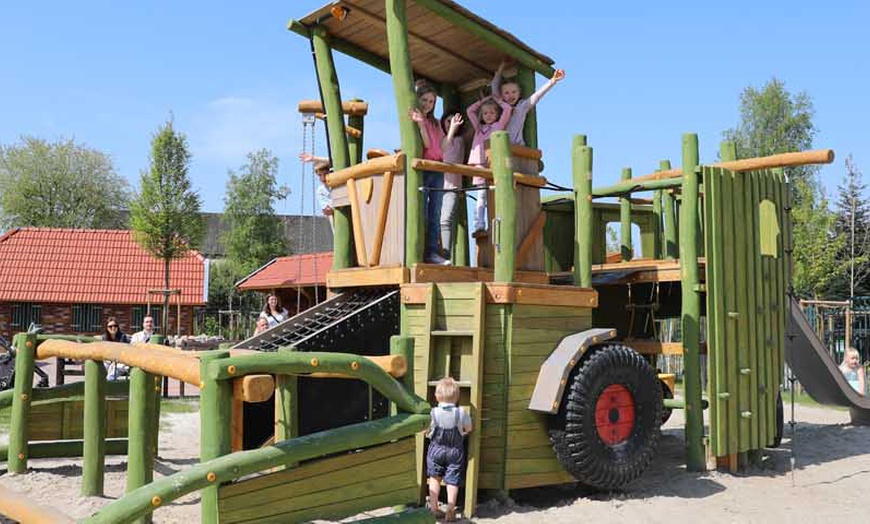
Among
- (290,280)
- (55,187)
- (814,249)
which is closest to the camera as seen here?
(814,249)

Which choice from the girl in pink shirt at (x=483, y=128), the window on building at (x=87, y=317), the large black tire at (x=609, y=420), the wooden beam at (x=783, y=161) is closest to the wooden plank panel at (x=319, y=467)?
the large black tire at (x=609, y=420)

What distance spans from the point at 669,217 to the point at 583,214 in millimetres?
3286

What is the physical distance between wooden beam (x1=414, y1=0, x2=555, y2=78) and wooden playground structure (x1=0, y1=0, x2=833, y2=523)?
19mm

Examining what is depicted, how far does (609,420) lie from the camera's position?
19.1 ft

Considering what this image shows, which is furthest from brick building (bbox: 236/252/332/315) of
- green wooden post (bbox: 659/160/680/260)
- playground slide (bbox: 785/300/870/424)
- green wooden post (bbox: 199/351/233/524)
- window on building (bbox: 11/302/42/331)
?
green wooden post (bbox: 199/351/233/524)

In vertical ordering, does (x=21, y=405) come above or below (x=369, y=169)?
below

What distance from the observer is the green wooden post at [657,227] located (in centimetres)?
954

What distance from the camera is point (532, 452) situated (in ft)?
18.7

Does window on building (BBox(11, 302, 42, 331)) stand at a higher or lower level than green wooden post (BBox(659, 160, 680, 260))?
lower

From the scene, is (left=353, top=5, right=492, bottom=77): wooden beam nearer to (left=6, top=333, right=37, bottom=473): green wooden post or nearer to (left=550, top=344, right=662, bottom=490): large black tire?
(left=550, top=344, right=662, bottom=490): large black tire

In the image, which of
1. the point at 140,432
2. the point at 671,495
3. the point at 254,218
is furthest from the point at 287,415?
the point at 254,218

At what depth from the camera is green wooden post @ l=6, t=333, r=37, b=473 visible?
611 centimetres

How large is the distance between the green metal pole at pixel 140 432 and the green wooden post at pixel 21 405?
2.01 m

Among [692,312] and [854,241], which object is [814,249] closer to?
[854,241]
